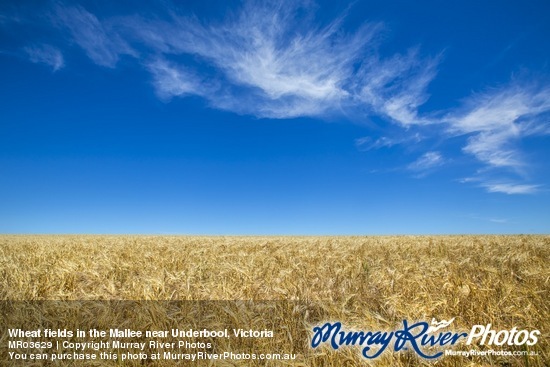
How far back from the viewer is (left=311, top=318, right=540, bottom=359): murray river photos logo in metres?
4.74

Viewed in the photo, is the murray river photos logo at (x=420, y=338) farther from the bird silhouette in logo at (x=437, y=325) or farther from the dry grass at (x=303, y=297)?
the dry grass at (x=303, y=297)

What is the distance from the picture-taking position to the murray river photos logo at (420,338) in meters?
4.74

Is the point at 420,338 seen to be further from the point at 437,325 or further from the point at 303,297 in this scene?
the point at 303,297

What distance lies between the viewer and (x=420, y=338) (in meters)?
5.04

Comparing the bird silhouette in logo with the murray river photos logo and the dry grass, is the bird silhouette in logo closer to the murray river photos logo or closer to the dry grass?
the murray river photos logo

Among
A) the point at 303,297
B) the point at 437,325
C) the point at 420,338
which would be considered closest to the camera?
the point at 420,338

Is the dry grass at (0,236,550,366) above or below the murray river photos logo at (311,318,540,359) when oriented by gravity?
above

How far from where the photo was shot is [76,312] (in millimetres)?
6219

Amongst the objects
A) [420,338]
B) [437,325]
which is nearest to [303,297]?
[420,338]

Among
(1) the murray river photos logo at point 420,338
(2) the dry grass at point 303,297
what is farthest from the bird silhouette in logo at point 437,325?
(2) the dry grass at point 303,297

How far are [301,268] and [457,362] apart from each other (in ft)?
17.7

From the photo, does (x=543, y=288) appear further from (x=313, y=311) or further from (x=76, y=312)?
(x=76, y=312)

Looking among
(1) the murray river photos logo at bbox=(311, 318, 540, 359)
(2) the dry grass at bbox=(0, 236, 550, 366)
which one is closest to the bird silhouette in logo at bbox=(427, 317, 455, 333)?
(1) the murray river photos logo at bbox=(311, 318, 540, 359)

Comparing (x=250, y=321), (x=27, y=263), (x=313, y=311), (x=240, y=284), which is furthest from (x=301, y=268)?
(x=27, y=263)
